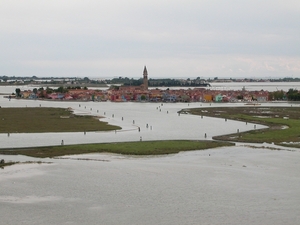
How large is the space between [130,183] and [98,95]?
68586 millimetres

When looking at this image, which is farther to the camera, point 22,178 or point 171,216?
point 22,178

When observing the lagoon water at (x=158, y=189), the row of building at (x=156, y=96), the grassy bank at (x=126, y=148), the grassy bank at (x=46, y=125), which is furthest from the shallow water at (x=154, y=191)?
the row of building at (x=156, y=96)

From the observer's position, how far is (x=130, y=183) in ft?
49.6

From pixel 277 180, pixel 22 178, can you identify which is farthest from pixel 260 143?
pixel 22 178

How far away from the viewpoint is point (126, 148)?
21.5 meters

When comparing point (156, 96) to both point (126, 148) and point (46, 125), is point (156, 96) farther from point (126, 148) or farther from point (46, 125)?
point (126, 148)

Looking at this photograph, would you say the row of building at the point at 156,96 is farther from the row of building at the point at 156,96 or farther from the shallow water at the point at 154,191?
the shallow water at the point at 154,191

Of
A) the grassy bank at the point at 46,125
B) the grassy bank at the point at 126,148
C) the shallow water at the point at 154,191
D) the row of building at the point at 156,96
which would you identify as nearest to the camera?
the shallow water at the point at 154,191

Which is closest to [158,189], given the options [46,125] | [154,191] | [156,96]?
[154,191]

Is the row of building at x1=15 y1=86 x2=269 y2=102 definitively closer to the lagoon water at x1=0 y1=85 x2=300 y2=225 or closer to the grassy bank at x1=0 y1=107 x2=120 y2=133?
the grassy bank at x1=0 y1=107 x2=120 y2=133

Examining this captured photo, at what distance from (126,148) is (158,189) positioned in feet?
23.6

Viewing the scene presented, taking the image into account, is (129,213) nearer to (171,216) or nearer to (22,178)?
(171,216)

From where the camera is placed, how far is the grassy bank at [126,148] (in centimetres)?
2044

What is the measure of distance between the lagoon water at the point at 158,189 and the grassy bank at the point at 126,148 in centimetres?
82
